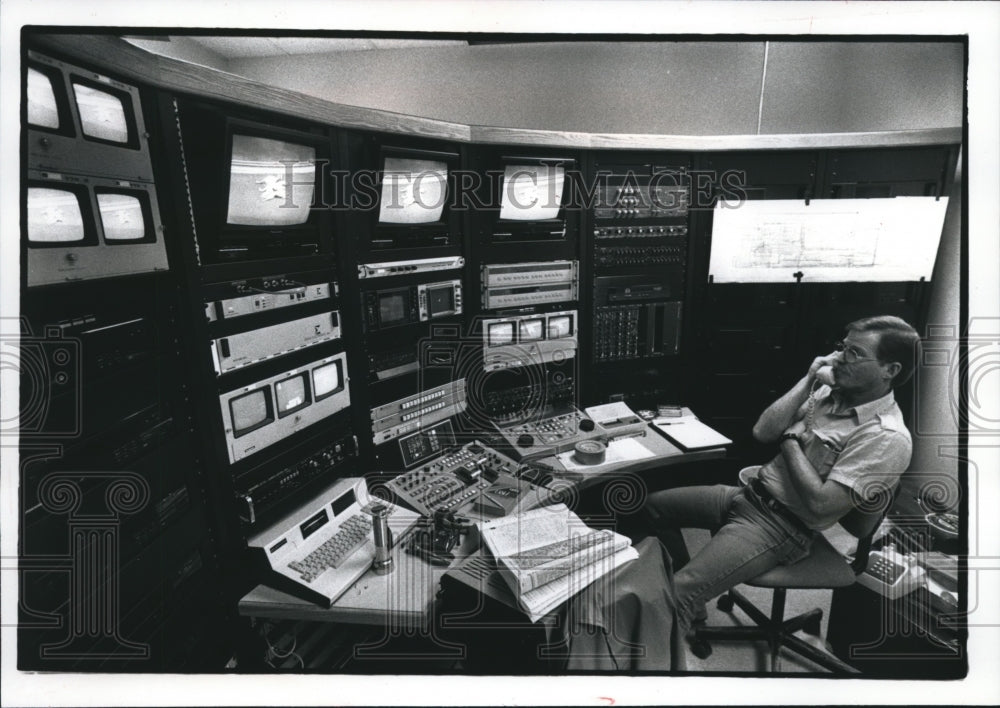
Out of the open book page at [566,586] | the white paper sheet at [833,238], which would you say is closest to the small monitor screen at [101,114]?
the open book page at [566,586]

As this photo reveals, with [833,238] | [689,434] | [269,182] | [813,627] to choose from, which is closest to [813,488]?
[689,434]

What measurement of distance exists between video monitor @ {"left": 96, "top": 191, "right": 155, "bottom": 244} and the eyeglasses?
81.4 inches

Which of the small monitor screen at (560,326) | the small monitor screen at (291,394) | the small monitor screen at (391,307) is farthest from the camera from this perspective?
the small monitor screen at (560,326)

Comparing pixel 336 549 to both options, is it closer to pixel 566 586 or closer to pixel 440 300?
pixel 566 586

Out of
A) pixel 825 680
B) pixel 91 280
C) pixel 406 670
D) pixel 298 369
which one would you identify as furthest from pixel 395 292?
pixel 825 680

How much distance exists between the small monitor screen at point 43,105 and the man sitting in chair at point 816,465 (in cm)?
213

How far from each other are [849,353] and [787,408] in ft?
0.86

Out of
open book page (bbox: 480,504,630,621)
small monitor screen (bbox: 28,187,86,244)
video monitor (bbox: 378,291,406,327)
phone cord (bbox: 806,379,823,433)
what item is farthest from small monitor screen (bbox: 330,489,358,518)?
phone cord (bbox: 806,379,823,433)

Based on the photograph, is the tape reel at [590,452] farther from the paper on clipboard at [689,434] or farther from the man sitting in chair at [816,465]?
the man sitting in chair at [816,465]

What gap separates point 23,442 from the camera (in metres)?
1.18

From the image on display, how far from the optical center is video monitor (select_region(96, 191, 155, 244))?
1104 mm

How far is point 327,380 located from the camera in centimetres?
166

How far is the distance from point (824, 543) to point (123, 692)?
2250mm

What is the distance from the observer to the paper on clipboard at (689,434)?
2041 mm
